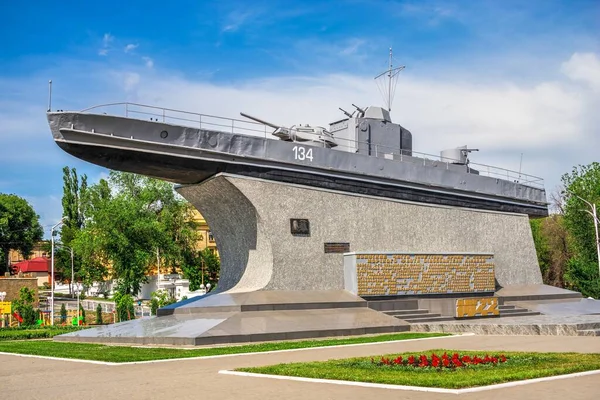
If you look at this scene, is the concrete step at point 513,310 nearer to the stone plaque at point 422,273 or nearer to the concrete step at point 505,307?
the concrete step at point 505,307

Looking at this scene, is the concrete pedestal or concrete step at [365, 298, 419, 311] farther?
concrete step at [365, 298, 419, 311]

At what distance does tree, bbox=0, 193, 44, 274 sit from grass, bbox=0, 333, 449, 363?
56180 mm

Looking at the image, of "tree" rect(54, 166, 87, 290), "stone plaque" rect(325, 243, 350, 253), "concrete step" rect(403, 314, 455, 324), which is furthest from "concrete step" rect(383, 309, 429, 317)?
"tree" rect(54, 166, 87, 290)

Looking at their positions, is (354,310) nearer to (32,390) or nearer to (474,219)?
(474,219)

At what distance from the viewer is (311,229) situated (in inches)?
865

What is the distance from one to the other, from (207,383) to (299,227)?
40.1 ft

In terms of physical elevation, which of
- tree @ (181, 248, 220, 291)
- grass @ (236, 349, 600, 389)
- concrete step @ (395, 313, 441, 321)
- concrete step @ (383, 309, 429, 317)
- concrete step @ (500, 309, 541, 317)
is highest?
tree @ (181, 248, 220, 291)

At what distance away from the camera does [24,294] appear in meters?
44.9

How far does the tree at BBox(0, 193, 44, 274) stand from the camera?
6994 centimetres

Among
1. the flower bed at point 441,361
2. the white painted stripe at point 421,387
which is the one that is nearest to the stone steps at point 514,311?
the flower bed at point 441,361

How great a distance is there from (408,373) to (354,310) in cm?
1117

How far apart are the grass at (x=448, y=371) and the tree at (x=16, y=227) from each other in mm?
65492

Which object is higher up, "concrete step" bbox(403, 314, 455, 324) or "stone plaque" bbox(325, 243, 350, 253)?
"stone plaque" bbox(325, 243, 350, 253)

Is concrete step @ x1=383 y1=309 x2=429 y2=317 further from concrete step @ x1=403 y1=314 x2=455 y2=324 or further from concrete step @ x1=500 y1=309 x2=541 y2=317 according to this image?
concrete step @ x1=500 y1=309 x2=541 y2=317
